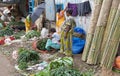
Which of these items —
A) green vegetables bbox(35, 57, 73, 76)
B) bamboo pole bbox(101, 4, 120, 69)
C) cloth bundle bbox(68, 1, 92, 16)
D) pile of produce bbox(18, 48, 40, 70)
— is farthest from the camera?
cloth bundle bbox(68, 1, 92, 16)

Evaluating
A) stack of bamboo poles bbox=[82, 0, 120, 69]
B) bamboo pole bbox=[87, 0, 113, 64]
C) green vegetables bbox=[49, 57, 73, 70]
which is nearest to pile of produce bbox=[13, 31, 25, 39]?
stack of bamboo poles bbox=[82, 0, 120, 69]

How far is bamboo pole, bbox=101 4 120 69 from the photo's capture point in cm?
780

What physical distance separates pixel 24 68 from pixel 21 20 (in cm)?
786

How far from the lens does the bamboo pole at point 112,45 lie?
25.6ft

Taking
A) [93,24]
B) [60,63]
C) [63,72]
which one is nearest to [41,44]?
[93,24]

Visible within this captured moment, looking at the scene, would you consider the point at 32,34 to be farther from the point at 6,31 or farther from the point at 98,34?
the point at 98,34

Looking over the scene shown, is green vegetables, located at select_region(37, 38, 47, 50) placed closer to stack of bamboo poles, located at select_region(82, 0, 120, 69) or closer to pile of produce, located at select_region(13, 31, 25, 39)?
stack of bamboo poles, located at select_region(82, 0, 120, 69)

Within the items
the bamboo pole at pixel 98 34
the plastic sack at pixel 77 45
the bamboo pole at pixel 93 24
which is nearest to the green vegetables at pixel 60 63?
the bamboo pole at pixel 98 34

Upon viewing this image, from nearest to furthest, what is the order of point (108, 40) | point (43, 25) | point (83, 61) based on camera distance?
point (108, 40)
point (83, 61)
point (43, 25)

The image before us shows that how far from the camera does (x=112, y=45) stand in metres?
7.90

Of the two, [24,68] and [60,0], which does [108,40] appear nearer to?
[24,68]

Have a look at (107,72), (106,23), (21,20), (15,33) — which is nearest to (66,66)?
(107,72)

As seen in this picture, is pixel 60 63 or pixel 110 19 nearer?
pixel 60 63

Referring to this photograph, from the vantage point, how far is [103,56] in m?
8.14
